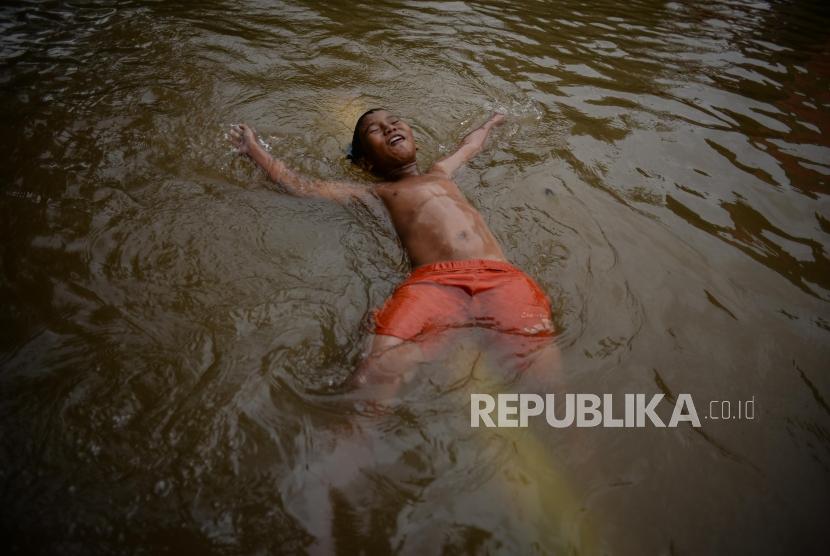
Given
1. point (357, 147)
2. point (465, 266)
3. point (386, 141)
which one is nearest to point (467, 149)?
point (386, 141)

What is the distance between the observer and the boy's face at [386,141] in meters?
3.58

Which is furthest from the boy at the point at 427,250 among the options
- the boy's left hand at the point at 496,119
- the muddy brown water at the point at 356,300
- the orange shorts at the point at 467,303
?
the boy's left hand at the point at 496,119

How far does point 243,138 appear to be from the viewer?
3914 millimetres

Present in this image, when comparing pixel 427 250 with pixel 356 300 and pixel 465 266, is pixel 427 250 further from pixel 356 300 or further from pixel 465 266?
pixel 356 300

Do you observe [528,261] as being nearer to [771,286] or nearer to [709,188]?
[771,286]

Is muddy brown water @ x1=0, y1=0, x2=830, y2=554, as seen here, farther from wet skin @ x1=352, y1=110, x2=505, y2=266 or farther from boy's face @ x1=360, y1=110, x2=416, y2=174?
boy's face @ x1=360, y1=110, x2=416, y2=174

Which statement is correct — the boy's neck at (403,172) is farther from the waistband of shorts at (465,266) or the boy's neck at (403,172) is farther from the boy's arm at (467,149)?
the waistband of shorts at (465,266)

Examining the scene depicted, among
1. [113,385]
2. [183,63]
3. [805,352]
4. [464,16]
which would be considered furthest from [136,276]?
[464,16]

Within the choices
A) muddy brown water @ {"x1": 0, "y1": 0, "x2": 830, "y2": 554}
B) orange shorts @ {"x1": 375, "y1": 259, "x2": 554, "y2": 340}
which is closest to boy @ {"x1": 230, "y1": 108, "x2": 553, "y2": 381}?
orange shorts @ {"x1": 375, "y1": 259, "x2": 554, "y2": 340}

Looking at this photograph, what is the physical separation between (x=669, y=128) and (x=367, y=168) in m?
3.29

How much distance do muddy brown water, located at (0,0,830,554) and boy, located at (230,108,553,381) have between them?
19 centimetres

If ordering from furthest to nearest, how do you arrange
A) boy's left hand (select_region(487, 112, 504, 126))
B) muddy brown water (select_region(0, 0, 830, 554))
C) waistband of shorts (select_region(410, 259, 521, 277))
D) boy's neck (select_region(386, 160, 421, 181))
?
boy's left hand (select_region(487, 112, 504, 126))
boy's neck (select_region(386, 160, 421, 181))
waistband of shorts (select_region(410, 259, 521, 277))
muddy brown water (select_region(0, 0, 830, 554))

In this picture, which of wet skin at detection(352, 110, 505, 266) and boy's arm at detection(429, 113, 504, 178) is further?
boy's arm at detection(429, 113, 504, 178)

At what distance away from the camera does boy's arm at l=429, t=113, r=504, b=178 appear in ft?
12.4
